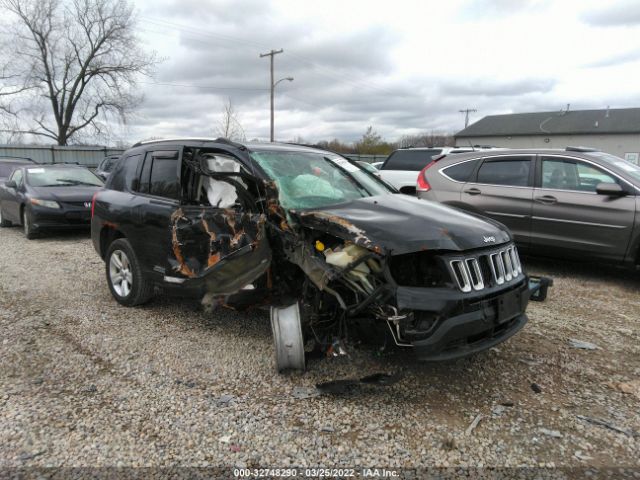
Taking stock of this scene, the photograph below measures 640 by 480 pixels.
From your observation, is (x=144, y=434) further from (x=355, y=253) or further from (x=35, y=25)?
(x=35, y=25)

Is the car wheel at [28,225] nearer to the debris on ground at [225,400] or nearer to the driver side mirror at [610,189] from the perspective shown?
the debris on ground at [225,400]

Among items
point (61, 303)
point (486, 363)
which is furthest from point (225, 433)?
point (61, 303)

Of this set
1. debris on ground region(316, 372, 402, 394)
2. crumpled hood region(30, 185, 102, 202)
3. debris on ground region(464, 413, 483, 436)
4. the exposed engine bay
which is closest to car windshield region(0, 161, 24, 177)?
crumpled hood region(30, 185, 102, 202)

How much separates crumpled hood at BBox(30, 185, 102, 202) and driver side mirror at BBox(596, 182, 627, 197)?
8682 millimetres

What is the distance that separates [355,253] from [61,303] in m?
3.69

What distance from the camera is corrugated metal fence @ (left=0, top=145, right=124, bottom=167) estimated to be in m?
24.5

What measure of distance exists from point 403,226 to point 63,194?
8266 millimetres

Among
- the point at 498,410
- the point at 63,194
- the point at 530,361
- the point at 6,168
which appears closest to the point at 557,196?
the point at 530,361

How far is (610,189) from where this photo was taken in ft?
18.2

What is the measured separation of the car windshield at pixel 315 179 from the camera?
12.0ft

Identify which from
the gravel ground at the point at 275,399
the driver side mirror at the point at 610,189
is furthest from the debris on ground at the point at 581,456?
the driver side mirror at the point at 610,189

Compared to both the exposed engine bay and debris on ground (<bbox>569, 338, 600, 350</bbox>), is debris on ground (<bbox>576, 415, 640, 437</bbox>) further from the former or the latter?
debris on ground (<bbox>569, 338, 600, 350</bbox>)

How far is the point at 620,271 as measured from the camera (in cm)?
651

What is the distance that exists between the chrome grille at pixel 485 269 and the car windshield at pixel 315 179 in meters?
1.21
